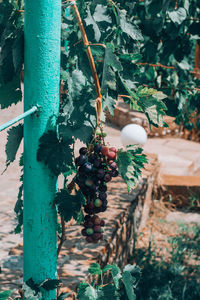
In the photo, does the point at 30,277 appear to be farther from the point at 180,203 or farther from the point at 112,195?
the point at 180,203

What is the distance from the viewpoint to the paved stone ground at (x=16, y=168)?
2.04m

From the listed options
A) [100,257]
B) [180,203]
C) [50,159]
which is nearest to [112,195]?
[100,257]

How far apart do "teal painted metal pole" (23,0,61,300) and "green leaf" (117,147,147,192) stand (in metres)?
0.17

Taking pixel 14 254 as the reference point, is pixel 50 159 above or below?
above

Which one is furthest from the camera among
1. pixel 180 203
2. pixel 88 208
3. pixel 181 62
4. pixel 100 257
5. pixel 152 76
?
pixel 180 203

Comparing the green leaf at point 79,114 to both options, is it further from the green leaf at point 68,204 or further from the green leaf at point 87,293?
the green leaf at point 87,293

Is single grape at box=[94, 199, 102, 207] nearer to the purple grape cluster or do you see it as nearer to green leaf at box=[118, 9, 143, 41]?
the purple grape cluster

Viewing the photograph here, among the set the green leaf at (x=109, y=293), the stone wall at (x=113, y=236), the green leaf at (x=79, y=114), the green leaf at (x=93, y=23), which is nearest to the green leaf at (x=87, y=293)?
the green leaf at (x=109, y=293)

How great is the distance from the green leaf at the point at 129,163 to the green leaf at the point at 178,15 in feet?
4.72

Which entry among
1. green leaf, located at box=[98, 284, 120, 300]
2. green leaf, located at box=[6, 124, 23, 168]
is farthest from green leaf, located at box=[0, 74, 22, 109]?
green leaf, located at box=[98, 284, 120, 300]

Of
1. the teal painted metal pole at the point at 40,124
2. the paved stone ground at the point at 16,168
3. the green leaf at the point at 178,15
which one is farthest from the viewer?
the green leaf at the point at 178,15

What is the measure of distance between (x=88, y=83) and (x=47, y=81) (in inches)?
5.7

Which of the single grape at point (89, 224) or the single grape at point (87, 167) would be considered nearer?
the single grape at point (87, 167)

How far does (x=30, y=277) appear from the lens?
46.3 inches
